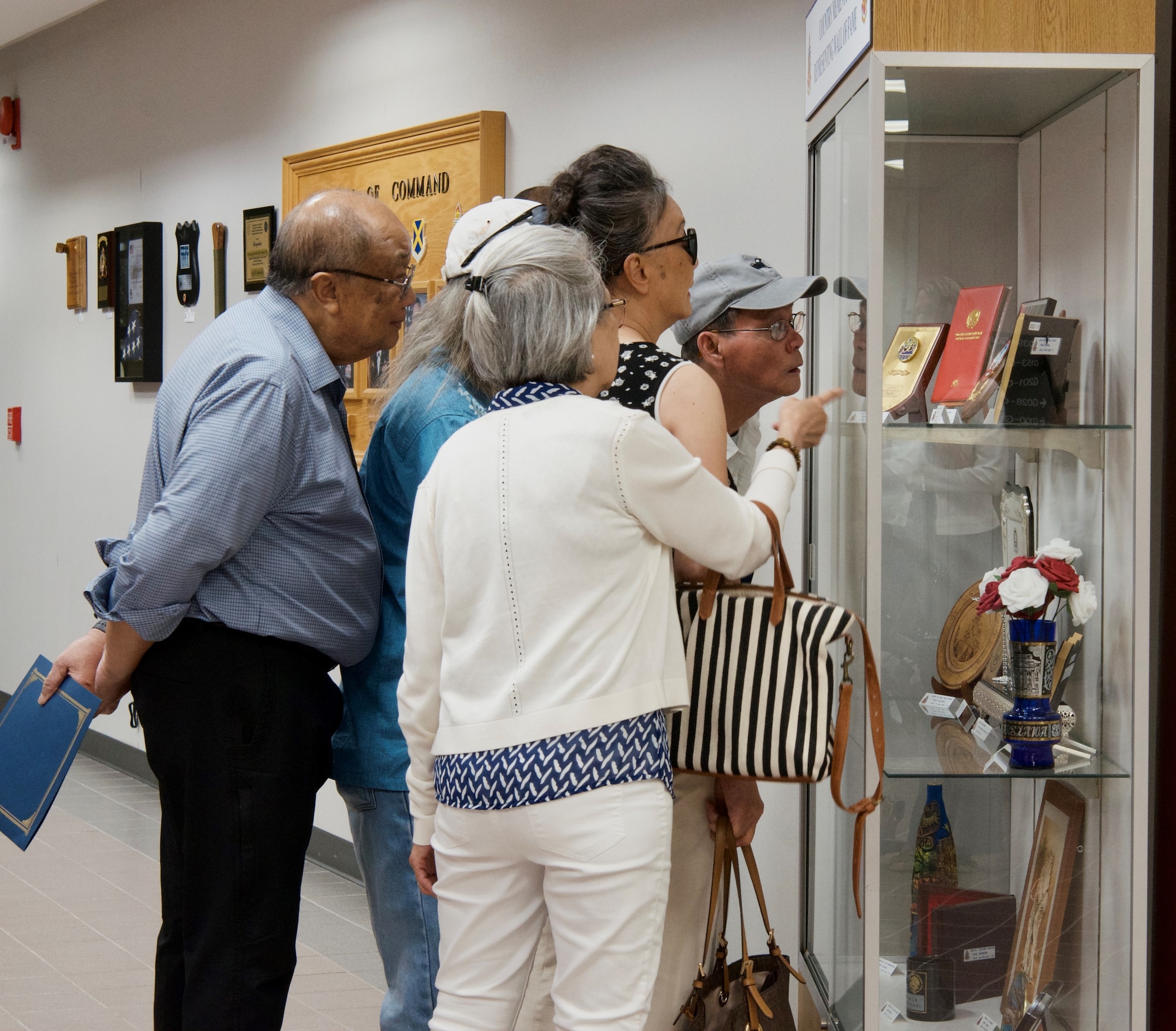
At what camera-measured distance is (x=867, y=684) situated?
1.81 meters

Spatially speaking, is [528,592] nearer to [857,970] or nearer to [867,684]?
[867,684]

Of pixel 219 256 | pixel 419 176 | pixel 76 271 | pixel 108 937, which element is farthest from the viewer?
pixel 76 271

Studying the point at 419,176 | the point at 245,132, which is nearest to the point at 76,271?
the point at 245,132

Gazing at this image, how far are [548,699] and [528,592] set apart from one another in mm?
136

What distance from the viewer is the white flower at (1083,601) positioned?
208cm

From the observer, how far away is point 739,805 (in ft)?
6.52

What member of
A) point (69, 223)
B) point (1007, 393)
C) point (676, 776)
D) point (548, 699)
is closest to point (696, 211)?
point (1007, 393)

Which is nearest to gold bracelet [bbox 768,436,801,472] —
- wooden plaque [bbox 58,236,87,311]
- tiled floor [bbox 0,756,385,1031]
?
tiled floor [bbox 0,756,385,1031]

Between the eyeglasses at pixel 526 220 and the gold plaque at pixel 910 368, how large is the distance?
622mm

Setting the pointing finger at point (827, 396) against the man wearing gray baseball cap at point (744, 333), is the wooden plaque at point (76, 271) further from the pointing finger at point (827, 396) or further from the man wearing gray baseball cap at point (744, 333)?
the pointing finger at point (827, 396)

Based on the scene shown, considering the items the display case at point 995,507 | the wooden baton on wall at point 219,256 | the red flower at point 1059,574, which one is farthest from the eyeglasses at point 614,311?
the wooden baton on wall at point 219,256

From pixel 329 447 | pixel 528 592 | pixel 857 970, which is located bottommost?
pixel 857 970

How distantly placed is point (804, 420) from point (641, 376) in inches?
9.9

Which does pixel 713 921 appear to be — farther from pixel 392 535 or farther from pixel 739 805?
pixel 392 535
